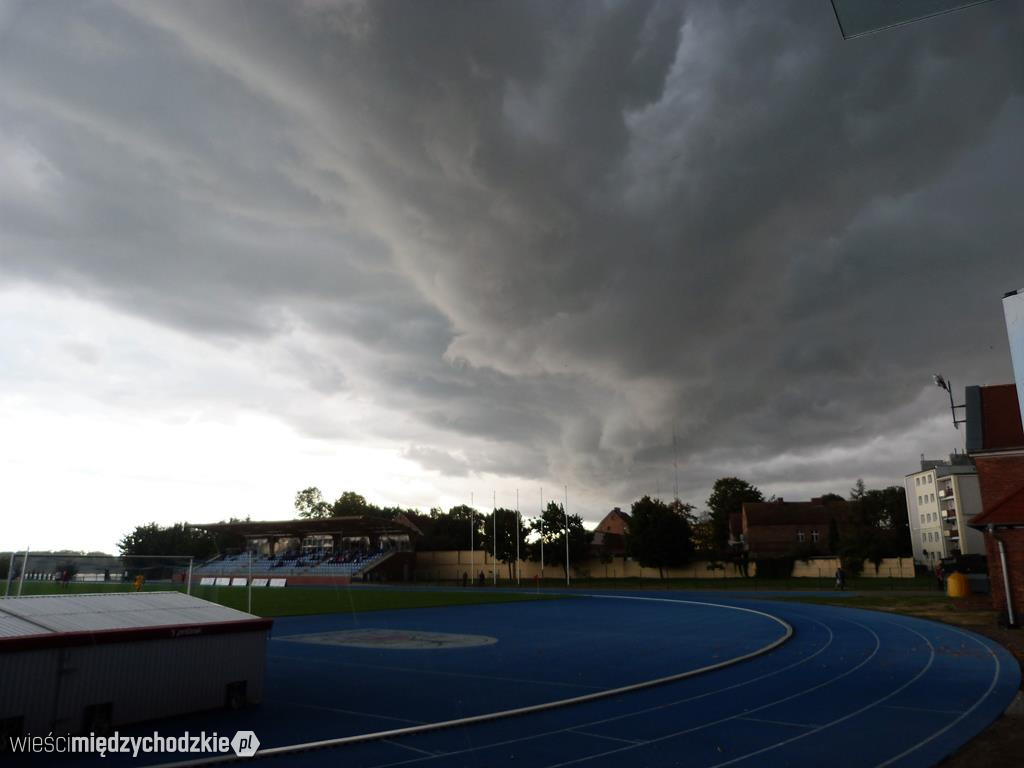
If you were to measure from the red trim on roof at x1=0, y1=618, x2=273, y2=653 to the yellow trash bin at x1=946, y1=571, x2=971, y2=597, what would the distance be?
41864 mm

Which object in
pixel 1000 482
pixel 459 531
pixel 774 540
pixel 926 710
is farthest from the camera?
pixel 459 531

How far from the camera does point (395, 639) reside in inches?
1041

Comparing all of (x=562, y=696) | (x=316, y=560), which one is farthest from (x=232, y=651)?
(x=316, y=560)

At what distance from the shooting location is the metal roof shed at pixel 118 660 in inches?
426

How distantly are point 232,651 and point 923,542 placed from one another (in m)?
118

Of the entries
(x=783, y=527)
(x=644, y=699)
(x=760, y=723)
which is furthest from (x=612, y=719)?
(x=783, y=527)

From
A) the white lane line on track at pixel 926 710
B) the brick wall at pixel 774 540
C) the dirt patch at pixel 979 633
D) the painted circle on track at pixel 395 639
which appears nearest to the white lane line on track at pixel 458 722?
the white lane line on track at pixel 926 710

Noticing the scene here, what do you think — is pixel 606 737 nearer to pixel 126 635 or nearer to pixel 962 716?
pixel 962 716

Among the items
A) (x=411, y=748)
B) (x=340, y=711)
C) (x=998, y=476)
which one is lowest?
(x=340, y=711)

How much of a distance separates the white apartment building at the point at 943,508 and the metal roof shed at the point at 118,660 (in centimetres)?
9425

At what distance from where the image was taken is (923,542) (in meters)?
106

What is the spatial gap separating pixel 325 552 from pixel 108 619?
8890cm

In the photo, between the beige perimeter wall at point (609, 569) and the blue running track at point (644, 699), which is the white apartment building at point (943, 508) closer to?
the beige perimeter wall at point (609, 569)

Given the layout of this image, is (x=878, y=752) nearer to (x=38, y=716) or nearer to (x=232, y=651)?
(x=232, y=651)
